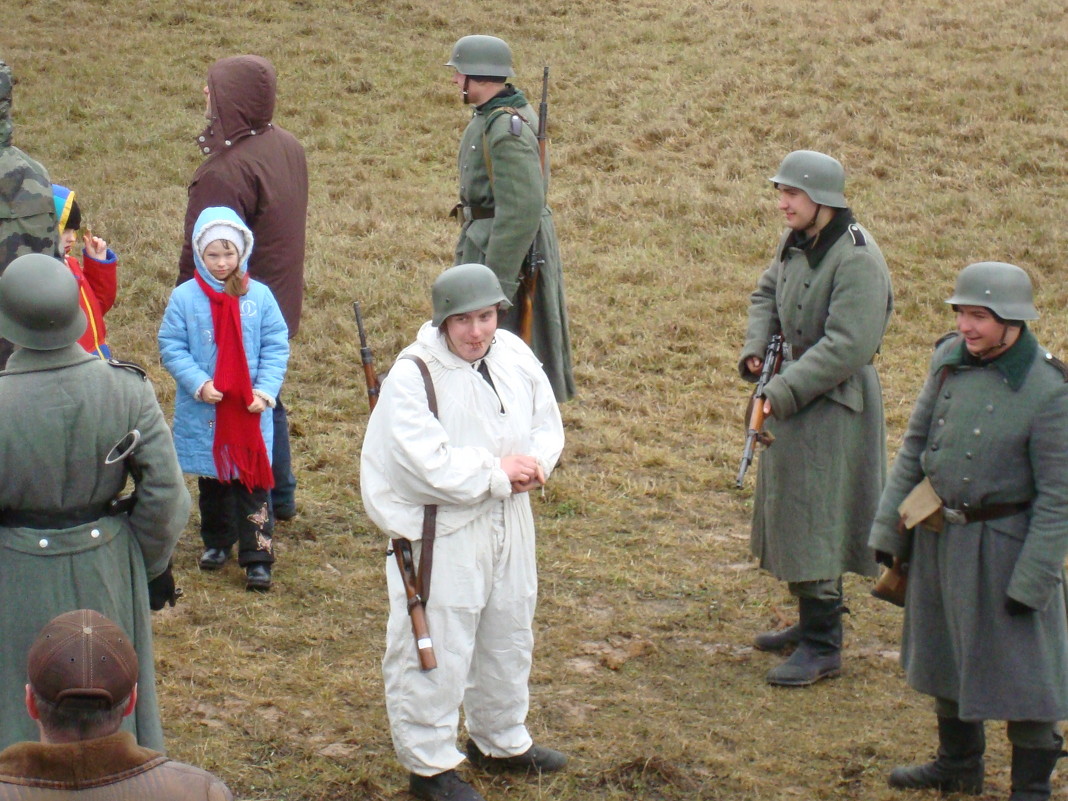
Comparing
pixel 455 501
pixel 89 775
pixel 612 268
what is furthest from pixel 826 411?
pixel 612 268

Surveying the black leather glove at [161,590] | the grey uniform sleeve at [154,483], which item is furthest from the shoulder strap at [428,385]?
the black leather glove at [161,590]

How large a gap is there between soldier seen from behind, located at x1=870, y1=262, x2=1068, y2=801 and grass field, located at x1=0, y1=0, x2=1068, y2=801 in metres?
0.51

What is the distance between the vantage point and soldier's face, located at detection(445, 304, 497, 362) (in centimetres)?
395

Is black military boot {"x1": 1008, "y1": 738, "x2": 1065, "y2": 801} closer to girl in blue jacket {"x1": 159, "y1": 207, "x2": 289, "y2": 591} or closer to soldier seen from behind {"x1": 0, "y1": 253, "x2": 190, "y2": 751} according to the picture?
soldier seen from behind {"x1": 0, "y1": 253, "x2": 190, "y2": 751}

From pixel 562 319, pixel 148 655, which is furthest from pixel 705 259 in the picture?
pixel 148 655

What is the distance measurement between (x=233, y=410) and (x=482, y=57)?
1904 millimetres

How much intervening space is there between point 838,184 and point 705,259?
6369 mm

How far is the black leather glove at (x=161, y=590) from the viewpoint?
12.7 ft

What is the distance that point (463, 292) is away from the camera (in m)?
3.90

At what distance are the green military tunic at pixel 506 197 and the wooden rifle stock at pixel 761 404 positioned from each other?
1456 mm

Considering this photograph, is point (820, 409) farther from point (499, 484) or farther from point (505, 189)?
point (505, 189)

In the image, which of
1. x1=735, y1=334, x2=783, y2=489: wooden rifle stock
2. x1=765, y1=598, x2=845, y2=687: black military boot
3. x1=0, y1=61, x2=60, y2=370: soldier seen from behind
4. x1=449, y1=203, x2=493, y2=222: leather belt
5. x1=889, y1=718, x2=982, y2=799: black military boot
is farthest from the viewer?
x1=449, y1=203, x2=493, y2=222: leather belt

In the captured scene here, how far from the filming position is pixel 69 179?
12.3 meters

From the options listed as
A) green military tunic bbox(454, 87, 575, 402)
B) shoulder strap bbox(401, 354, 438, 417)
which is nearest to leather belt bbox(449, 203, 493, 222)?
green military tunic bbox(454, 87, 575, 402)
